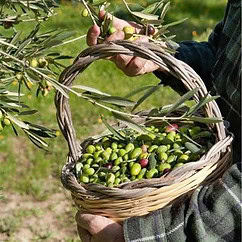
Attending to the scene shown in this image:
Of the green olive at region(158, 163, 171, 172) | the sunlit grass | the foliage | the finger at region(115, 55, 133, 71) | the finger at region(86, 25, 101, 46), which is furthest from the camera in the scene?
the sunlit grass

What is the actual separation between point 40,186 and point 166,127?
5.53 feet

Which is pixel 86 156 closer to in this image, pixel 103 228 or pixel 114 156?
pixel 114 156

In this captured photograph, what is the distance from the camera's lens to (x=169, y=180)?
1250 millimetres

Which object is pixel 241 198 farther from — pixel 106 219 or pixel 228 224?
pixel 106 219

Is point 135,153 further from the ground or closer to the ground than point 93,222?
further from the ground

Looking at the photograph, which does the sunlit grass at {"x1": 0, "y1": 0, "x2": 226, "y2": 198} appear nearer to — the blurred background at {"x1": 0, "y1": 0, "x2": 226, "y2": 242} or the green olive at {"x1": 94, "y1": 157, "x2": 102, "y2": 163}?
the blurred background at {"x1": 0, "y1": 0, "x2": 226, "y2": 242}

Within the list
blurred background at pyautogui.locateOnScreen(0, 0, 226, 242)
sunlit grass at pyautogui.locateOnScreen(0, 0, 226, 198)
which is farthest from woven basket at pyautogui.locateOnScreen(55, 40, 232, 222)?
sunlit grass at pyautogui.locateOnScreen(0, 0, 226, 198)

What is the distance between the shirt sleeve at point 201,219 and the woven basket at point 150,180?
0.02 metres

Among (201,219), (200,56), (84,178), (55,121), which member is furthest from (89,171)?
(55,121)

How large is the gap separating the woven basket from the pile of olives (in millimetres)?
36

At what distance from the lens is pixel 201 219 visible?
1281mm

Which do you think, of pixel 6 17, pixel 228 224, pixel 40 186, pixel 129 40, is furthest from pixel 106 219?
pixel 40 186

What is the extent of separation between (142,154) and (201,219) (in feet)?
0.64

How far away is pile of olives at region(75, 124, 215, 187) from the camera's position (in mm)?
1315
